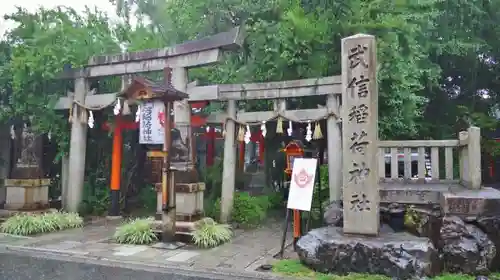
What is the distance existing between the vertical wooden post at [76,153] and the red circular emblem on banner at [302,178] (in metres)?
8.13

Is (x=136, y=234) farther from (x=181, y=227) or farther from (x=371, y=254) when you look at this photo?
(x=371, y=254)

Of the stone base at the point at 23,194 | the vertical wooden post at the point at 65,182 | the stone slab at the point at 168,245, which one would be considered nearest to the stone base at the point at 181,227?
the stone slab at the point at 168,245

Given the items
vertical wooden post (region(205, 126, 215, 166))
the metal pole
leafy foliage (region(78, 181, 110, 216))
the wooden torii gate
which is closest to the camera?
the metal pole

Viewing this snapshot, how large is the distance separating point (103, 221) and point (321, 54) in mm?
8720

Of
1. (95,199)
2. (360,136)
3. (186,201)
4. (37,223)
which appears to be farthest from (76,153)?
(360,136)

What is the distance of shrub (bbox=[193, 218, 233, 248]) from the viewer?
1006 cm

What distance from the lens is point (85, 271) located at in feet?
26.5

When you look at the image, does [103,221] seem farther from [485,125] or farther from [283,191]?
[485,125]

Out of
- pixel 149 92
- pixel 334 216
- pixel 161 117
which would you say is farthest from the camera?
pixel 161 117

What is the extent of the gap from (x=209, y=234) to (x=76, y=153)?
6.16m

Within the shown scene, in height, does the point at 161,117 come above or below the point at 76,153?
above

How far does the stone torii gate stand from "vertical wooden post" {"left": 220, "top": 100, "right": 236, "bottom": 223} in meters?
1.24

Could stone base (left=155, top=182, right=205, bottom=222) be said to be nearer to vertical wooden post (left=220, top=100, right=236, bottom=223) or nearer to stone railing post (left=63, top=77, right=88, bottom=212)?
vertical wooden post (left=220, top=100, right=236, bottom=223)

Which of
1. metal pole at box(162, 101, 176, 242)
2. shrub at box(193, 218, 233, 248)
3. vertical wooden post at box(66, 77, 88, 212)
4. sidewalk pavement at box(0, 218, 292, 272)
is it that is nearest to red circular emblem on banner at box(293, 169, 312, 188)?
sidewalk pavement at box(0, 218, 292, 272)
